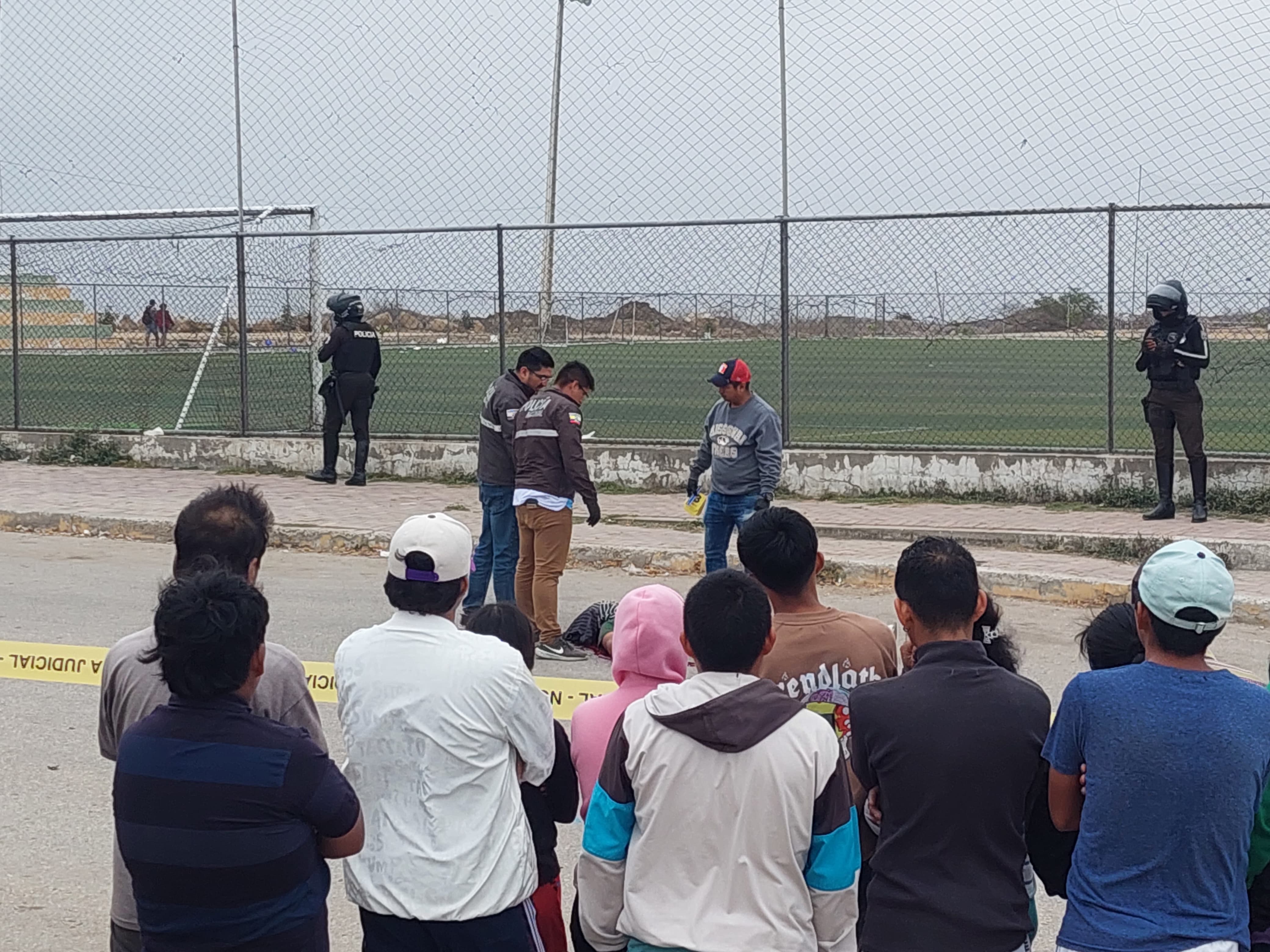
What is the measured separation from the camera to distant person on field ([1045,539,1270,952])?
2.98 metres

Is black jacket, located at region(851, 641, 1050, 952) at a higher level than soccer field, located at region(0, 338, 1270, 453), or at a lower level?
lower

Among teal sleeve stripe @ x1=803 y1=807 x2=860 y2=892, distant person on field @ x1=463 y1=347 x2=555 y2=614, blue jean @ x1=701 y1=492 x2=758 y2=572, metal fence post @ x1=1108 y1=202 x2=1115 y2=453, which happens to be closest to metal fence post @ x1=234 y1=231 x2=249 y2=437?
distant person on field @ x1=463 y1=347 x2=555 y2=614

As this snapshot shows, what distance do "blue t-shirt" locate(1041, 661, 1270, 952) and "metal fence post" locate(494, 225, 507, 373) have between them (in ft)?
41.6

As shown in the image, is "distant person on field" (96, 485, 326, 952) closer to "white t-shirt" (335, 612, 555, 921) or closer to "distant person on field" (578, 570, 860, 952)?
"white t-shirt" (335, 612, 555, 921)

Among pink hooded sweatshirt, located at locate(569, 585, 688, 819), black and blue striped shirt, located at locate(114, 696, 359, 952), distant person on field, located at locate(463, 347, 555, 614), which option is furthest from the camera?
distant person on field, located at locate(463, 347, 555, 614)

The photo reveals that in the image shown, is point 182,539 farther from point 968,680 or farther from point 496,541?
point 496,541

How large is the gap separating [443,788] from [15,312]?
1609 cm

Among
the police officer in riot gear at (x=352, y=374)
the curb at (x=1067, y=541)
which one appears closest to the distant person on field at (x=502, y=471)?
the curb at (x=1067, y=541)

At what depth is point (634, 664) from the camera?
359 cm

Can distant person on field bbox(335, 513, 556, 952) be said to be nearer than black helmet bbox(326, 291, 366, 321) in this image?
Yes

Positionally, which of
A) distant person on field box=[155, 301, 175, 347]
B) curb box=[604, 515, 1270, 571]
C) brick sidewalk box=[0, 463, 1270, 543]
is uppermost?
distant person on field box=[155, 301, 175, 347]

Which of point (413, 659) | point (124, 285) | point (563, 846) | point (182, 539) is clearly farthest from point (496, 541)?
point (124, 285)

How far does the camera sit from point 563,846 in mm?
5551

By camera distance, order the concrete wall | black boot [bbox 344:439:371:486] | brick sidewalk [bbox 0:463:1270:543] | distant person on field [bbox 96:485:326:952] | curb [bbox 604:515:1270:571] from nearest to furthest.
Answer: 1. distant person on field [bbox 96:485:326:952]
2. curb [bbox 604:515:1270:571]
3. brick sidewalk [bbox 0:463:1270:543]
4. the concrete wall
5. black boot [bbox 344:439:371:486]
